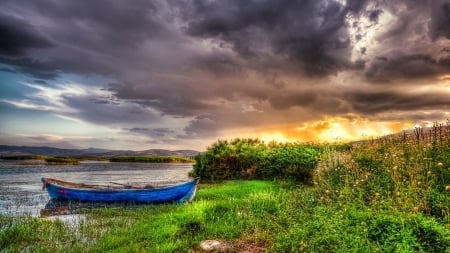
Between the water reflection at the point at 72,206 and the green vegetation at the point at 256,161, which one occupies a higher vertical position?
the green vegetation at the point at 256,161

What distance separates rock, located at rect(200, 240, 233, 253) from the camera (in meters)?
7.64

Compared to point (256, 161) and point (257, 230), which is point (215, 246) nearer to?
point (257, 230)

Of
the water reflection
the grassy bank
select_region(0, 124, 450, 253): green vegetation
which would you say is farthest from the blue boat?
the grassy bank

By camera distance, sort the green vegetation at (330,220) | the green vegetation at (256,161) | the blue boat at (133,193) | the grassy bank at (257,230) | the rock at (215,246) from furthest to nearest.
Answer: the green vegetation at (256,161) → the blue boat at (133,193) → the rock at (215,246) → the green vegetation at (330,220) → the grassy bank at (257,230)

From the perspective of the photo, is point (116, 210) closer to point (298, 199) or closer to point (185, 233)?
point (185, 233)

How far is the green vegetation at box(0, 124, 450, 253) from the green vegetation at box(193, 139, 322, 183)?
28.5 feet

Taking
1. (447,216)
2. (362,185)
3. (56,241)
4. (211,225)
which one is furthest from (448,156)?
(56,241)

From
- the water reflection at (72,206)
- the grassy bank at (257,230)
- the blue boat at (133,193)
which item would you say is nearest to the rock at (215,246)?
the grassy bank at (257,230)

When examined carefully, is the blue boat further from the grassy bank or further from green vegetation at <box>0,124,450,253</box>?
the grassy bank

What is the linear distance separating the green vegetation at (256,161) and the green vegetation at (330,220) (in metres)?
8.67

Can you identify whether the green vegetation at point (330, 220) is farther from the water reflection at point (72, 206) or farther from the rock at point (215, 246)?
the water reflection at point (72, 206)

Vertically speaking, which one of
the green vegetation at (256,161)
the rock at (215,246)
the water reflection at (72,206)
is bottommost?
the water reflection at (72,206)

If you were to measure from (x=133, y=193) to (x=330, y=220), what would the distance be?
41.8ft

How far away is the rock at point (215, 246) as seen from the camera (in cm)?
764
